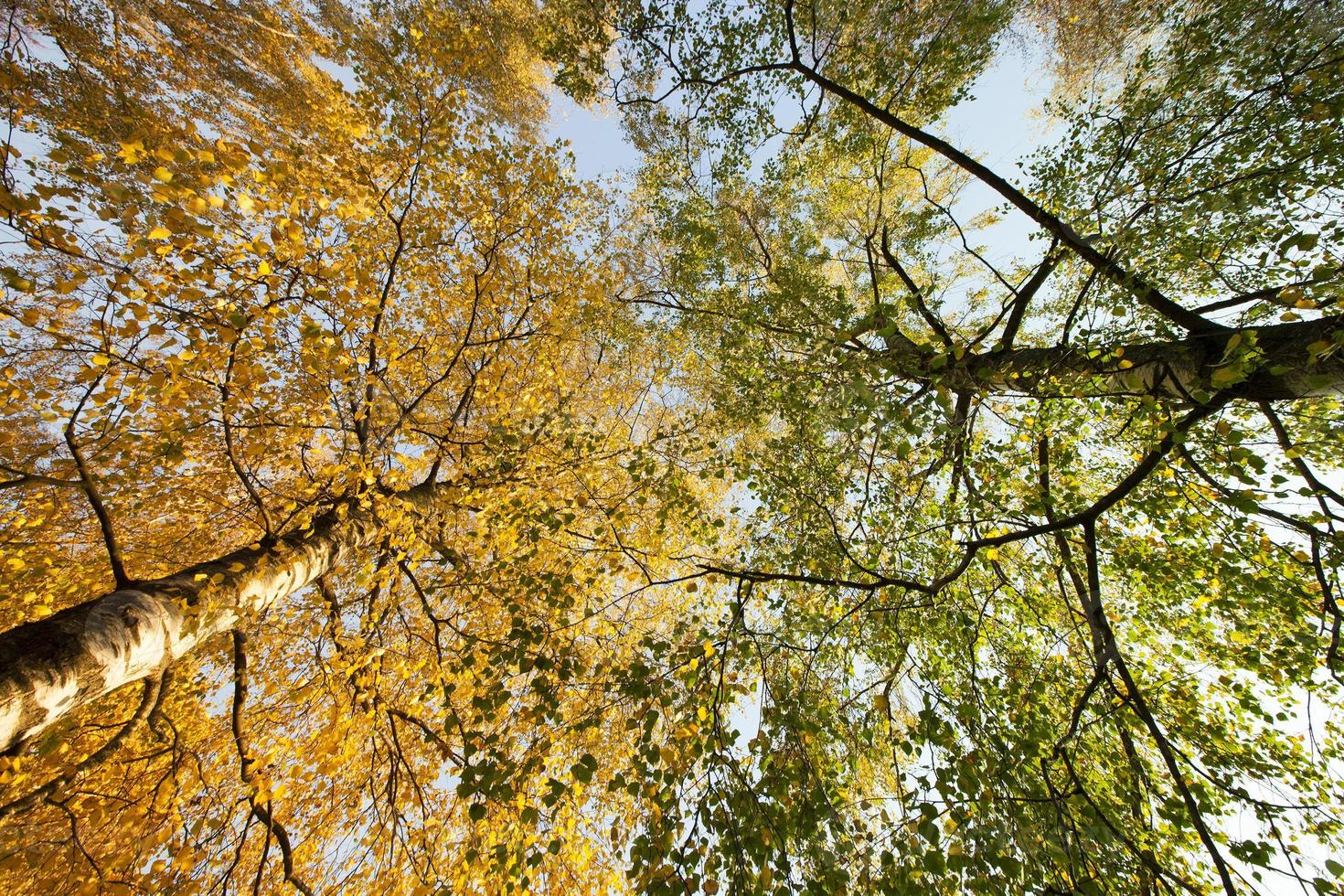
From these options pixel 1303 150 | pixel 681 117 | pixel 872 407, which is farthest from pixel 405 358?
pixel 1303 150

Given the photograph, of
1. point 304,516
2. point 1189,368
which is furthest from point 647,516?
point 1189,368

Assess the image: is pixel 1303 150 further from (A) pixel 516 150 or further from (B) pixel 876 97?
(A) pixel 516 150

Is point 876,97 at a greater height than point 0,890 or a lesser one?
greater

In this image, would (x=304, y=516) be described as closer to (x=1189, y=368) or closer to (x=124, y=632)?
(x=124, y=632)

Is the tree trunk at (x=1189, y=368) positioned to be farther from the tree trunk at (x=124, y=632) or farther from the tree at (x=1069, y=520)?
the tree trunk at (x=124, y=632)

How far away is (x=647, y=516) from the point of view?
700 centimetres

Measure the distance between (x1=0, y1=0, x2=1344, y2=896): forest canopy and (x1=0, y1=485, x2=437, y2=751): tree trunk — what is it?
2 centimetres

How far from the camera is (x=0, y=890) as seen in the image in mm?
3723

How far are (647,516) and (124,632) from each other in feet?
A: 17.0

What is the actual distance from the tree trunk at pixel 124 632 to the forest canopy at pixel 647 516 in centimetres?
2

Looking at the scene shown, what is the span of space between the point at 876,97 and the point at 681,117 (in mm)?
3396

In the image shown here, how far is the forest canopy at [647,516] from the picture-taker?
267 cm

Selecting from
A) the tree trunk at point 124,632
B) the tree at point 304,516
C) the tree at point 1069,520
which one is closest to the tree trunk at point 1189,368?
the tree at point 1069,520

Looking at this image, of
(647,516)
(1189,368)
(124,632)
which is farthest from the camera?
(647,516)
